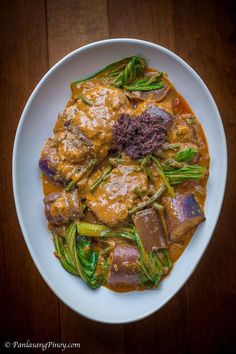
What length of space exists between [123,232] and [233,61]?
5.74ft

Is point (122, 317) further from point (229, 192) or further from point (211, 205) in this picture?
point (229, 192)

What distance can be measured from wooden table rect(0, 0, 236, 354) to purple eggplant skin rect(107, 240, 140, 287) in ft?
1.98

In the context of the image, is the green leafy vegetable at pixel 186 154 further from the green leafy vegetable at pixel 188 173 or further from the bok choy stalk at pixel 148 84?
the bok choy stalk at pixel 148 84

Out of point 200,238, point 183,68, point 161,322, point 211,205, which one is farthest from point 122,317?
point 183,68

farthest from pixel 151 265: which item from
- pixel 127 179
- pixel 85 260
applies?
pixel 127 179

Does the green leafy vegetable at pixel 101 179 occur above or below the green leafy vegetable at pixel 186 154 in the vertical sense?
below

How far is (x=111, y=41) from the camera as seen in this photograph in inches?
119

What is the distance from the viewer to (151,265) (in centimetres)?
298

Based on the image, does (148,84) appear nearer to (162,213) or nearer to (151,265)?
(162,213)

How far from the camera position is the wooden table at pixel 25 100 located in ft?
10.8

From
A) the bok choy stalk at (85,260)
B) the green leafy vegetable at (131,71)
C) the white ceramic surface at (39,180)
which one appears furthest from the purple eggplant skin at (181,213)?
the green leafy vegetable at (131,71)

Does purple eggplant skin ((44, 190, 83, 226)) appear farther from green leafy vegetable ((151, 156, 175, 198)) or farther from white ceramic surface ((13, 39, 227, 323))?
green leafy vegetable ((151, 156, 175, 198))

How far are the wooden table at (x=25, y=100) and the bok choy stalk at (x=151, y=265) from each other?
18.3 inches

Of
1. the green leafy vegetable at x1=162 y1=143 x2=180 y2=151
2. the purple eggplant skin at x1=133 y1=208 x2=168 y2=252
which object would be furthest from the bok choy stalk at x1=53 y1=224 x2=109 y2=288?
the green leafy vegetable at x1=162 y1=143 x2=180 y2=151
